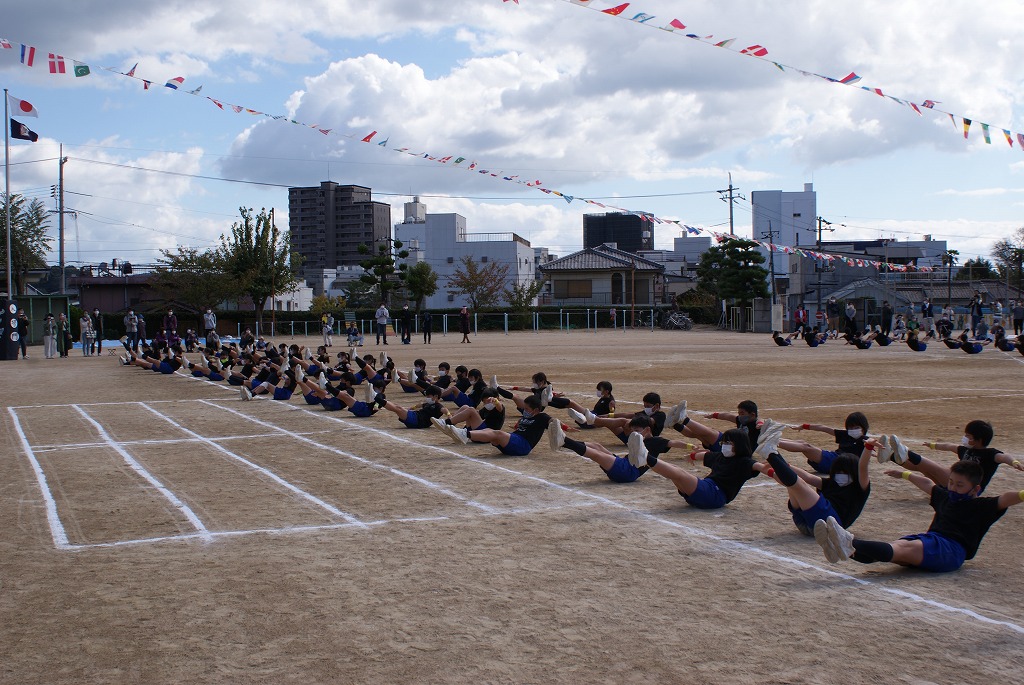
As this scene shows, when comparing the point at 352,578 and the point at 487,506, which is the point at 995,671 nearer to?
the point at 352,578

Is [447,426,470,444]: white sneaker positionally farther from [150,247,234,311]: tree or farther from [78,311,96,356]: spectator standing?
[150,247,234,311]: tree

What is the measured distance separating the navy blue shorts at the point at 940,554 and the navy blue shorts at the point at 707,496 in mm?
2242

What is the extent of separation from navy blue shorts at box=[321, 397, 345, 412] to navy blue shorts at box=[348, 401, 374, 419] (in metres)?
1.24

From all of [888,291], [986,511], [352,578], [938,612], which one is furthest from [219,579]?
[888,291]

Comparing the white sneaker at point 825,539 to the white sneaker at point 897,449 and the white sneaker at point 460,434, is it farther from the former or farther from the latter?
the white sneaker at point 460,434

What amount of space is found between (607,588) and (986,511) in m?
2.86

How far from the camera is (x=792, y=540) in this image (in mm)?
7633

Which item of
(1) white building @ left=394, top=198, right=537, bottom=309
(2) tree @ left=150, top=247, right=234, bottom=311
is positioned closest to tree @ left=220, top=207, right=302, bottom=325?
(2) tree @ left=150, top=247, right=234, bottom=311

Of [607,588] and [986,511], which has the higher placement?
[986,511]

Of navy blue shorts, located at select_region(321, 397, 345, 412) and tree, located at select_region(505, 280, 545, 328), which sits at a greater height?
tree, located at select_region(505, 280, 545, 328)

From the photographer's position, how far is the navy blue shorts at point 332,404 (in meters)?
17.7

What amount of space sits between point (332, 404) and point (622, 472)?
8.93 m

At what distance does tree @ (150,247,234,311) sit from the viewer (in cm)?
6191

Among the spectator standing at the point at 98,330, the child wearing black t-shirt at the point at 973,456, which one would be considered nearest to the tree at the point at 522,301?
the spectator standing at the point at 98,330
